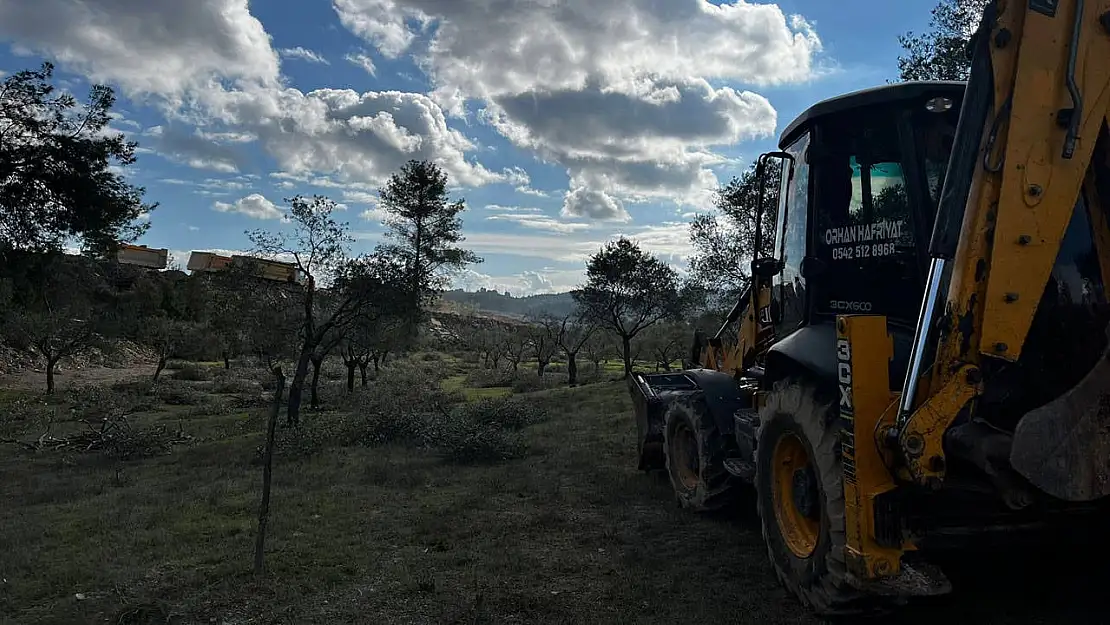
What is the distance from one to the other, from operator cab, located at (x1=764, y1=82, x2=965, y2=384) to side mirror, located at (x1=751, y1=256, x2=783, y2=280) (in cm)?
37

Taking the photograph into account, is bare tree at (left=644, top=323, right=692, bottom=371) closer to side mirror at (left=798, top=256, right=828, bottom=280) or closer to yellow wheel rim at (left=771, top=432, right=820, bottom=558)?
side mirror at (left=798, top=256, right=828, bottom=280)

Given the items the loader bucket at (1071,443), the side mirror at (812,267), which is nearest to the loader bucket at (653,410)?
the side mirror at (812,267)

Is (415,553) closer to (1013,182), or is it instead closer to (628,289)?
(1013,182)

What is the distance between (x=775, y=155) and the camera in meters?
5.81

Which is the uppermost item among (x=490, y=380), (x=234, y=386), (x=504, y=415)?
(x=504, y=415)

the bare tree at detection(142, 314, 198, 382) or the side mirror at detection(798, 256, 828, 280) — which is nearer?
the side mirror at detection(798, 256, 828, 280)

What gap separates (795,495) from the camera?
15.9ft

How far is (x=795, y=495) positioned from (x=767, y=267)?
6.76 feet

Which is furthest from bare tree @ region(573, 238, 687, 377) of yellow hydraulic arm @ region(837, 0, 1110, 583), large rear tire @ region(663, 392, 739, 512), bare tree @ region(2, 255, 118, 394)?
yellow hydraulic arm @ region(837, 0, 1110, 583)

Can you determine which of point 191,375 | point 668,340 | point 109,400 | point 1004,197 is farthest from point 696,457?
point 668,340

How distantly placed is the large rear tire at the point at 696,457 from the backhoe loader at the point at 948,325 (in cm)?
167

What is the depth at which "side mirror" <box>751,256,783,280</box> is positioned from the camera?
5.99 meters

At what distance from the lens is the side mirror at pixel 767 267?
5.99m

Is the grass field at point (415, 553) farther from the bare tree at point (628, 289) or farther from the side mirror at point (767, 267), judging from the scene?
the bare tree at point (628, 289)
